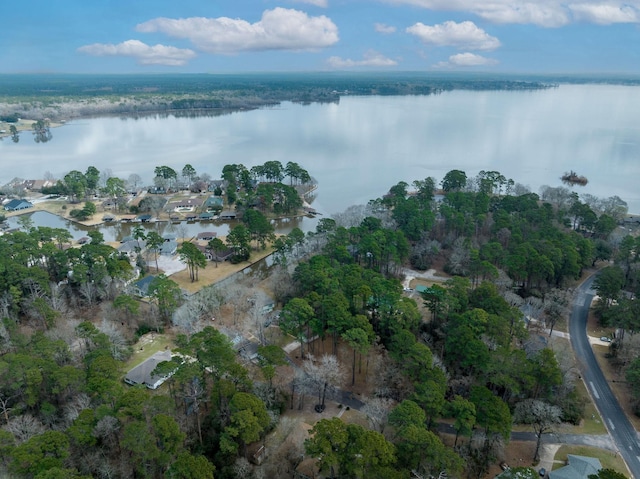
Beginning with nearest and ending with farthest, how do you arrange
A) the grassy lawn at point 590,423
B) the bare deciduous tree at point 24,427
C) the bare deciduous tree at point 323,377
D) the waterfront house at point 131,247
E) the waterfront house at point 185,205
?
the bare deciduous tree at point 24,427 < the grassy lawn at point 590,423 < the bare deciduous tree at point 323,377 < the waterfront house at point 131,247 < the waterfront house at point 185,205

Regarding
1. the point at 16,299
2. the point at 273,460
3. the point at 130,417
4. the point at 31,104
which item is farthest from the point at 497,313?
the point at 31,104

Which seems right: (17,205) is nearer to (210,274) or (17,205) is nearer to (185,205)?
(185,205)

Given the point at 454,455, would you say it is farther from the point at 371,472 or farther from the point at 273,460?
the point at 273,460

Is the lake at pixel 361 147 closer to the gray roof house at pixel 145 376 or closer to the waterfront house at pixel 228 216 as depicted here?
the waterfront house at pixel 228 216

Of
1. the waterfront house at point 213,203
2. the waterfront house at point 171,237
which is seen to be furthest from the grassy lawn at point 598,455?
the waterfront house at point 213,203

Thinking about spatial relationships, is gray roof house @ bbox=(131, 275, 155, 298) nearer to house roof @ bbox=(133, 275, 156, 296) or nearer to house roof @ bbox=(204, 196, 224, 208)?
house roof @ bbox=(133, 275, 156, 296)

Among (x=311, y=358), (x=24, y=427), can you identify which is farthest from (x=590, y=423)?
(x=24, y=427)
